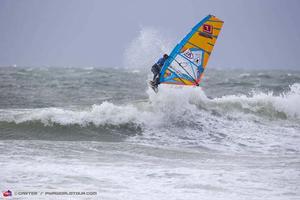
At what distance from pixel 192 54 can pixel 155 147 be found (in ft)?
10.1

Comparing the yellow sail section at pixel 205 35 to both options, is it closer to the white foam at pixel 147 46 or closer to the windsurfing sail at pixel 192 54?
Answer: the windsurfing sail at pixel 192 54

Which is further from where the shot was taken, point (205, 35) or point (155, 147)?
point (205, 35)

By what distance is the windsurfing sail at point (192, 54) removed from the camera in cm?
1261

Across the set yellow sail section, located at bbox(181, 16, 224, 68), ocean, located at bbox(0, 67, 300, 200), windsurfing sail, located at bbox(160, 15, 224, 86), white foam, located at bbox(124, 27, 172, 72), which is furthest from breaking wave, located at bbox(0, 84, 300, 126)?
white foam, located at bbox(124, 27, 172, 72)

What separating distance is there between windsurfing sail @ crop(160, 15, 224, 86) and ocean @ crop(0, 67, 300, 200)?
2.15 feet

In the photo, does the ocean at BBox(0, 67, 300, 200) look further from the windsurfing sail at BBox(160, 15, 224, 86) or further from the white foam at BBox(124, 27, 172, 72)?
the white foam at BBox(124, 27, 172, 72)

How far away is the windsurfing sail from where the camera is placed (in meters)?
12.6

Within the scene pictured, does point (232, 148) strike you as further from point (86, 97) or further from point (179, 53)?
point (86, 97)

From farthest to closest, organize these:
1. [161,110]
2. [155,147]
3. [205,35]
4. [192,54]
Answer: [161,110] → [192,54] → [205,35] → [155,147]

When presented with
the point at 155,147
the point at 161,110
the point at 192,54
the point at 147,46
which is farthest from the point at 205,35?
the point at 147,46

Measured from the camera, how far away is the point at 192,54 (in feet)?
42.0

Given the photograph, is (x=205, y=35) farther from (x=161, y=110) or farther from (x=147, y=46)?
(x=147, y=46)

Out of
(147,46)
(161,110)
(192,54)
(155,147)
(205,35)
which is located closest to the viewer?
(155,147)

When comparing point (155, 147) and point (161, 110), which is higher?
point (161, 110)
